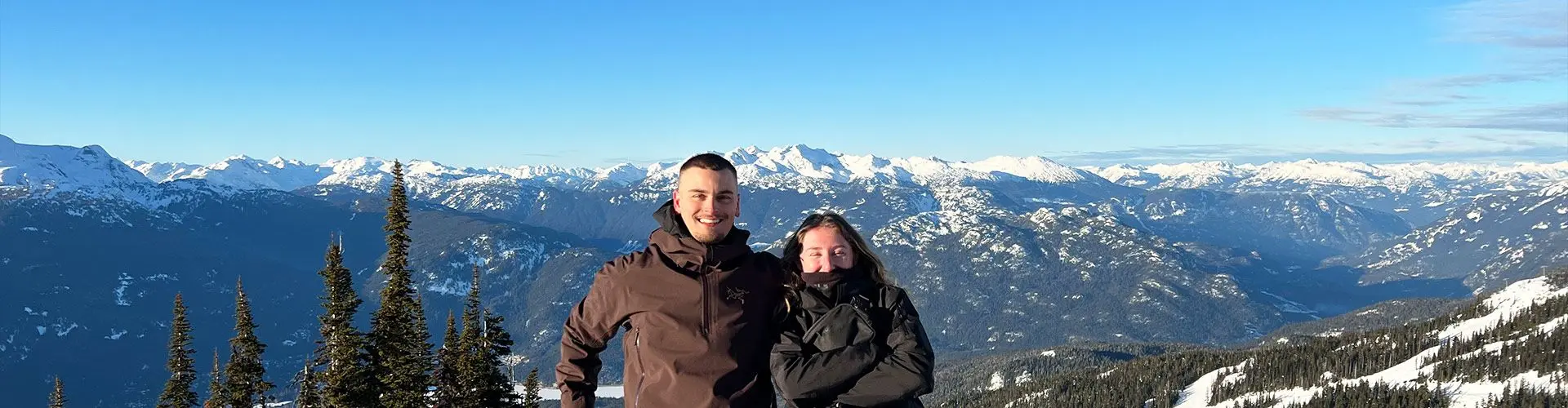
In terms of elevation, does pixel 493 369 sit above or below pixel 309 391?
above

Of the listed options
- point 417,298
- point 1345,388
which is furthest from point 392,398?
point 1345,388

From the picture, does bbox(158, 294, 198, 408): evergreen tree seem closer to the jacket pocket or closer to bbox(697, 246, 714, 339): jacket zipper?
bbox(697, 246, 714, 339): jacket zipper

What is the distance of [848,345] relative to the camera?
786cm

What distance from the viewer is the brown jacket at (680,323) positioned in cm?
759

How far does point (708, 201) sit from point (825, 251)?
1.54 m

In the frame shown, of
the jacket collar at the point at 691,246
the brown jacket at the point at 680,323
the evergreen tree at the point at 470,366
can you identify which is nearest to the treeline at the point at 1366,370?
the evergreen tree at the point at 470,366

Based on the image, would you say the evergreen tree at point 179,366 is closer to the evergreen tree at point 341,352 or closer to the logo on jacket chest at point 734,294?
the evergreen tree at point 341,352

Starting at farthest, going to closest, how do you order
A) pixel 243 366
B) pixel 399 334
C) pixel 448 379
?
pixel 243 366 < pixel 448 379 < pixel 399 334

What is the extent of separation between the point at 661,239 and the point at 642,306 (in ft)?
2.18

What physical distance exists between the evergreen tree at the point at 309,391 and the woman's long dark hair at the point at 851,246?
96.3 ft

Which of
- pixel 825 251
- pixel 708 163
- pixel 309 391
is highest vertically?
pixel 708 163

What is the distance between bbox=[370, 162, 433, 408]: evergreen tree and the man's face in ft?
83.8

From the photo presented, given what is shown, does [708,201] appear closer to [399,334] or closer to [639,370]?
[639,370]

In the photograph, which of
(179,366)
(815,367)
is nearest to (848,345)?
(815,367)
